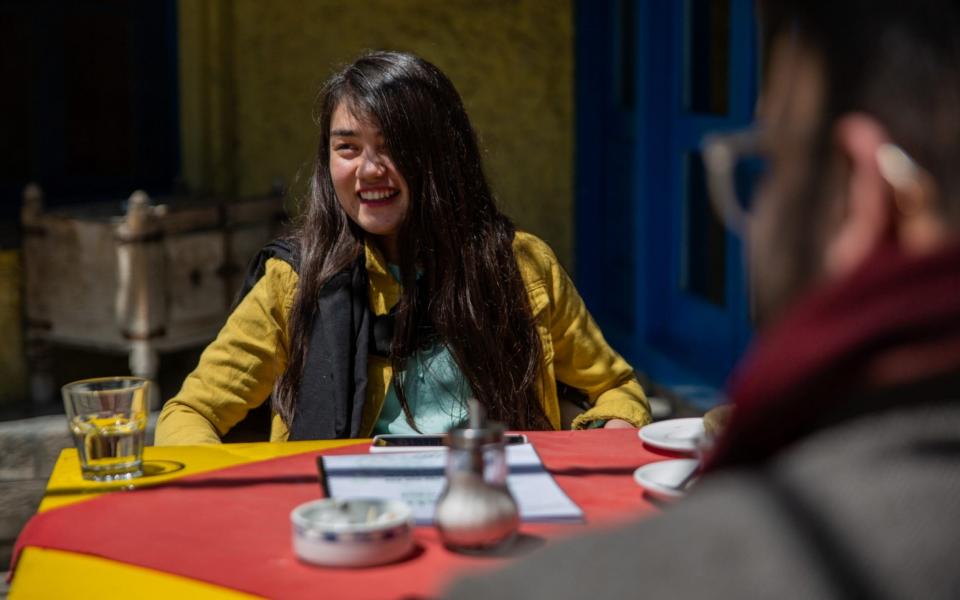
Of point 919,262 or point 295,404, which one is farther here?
point 295,404

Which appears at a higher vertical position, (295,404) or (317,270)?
(317,270)

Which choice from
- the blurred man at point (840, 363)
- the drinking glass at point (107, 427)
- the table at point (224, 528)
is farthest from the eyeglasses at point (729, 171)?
the drinking glass at point (107, 427)

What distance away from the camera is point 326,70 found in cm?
582

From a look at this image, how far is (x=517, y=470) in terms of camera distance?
2.01m

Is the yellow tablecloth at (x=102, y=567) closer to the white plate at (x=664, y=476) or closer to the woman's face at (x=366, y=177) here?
the white plate at (x=664, y=476)

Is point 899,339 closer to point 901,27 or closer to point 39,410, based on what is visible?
point 901,27

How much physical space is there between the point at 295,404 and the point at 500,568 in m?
1.99

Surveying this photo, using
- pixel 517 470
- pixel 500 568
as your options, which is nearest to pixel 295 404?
pixel 517 470

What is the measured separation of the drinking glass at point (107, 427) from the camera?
2070 mm

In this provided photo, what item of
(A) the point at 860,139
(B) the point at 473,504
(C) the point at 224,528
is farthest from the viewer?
(C) the point at 224,528

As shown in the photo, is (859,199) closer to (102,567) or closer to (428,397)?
(102,567)

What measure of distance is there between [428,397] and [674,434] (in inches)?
26.5

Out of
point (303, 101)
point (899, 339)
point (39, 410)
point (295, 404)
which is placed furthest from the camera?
point (303, 101)

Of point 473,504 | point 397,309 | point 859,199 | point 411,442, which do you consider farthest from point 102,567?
point 397,309
